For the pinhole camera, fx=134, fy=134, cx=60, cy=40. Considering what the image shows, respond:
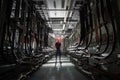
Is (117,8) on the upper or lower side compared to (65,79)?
upper

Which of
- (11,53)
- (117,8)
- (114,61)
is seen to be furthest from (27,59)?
(117,8)

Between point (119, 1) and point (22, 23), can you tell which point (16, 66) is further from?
point (119, 1)

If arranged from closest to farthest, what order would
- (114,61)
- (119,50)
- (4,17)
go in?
(114,61) → (119,50) → (4,17)

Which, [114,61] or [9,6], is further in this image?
[9,6]

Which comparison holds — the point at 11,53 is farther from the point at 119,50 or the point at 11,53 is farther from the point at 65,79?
the point at 119,50

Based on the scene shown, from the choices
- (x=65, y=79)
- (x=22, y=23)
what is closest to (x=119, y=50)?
(x=65, y=79)

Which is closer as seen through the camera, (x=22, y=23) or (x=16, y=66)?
(x=16, y=66)

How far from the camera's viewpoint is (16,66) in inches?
103

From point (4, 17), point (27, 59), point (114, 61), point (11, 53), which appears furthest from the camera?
point (27, 59)

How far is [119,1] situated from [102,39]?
3.24ft

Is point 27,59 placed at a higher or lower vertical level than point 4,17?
lower

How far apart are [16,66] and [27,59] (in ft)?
2.57

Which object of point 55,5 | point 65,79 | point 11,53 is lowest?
point 65,79

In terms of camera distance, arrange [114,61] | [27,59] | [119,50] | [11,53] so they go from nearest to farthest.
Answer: [114,61] < [119,50] < [11,53] < [27,59]
